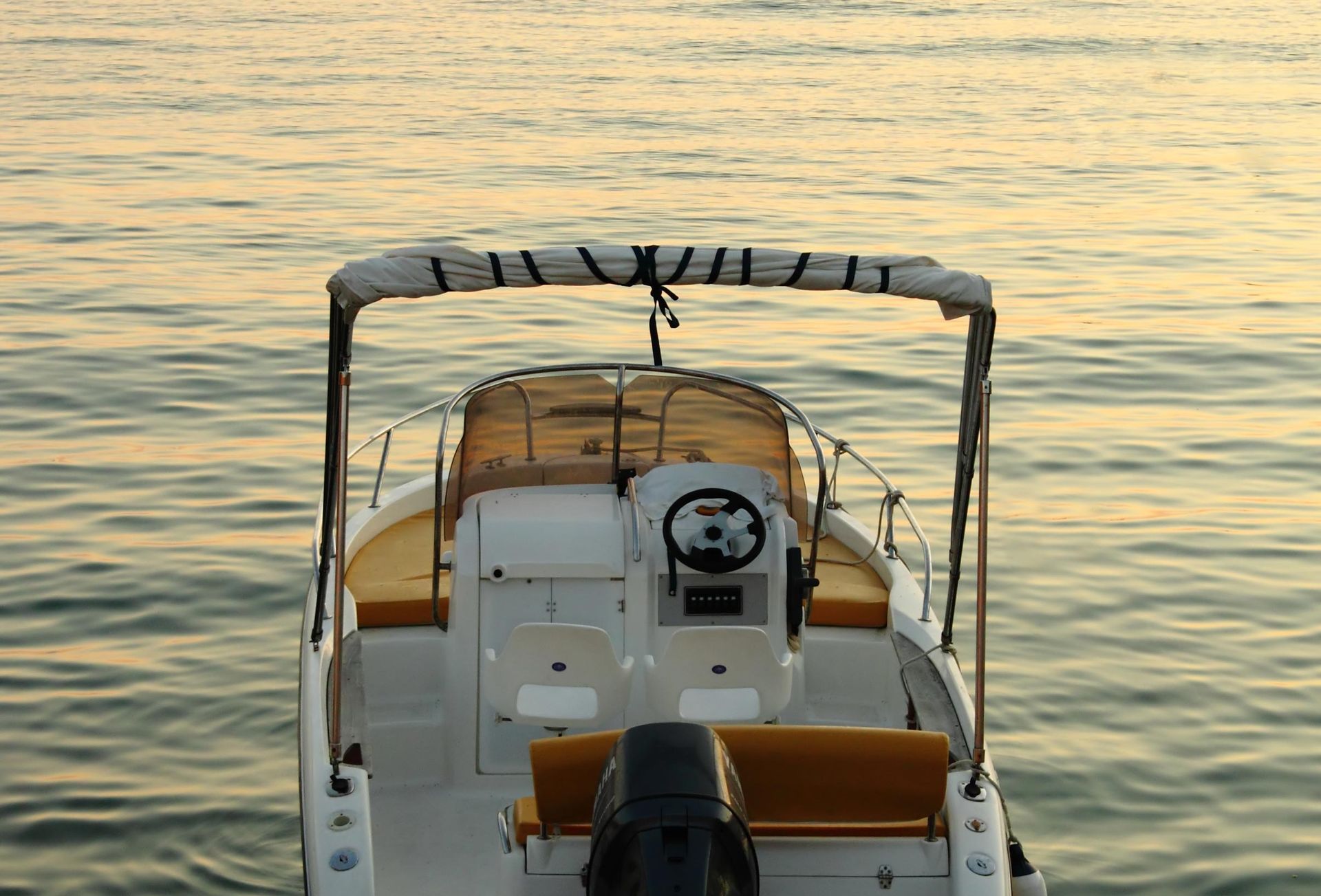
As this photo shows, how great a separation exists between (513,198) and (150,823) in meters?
12.4

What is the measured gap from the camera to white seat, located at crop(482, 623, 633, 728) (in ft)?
16.4

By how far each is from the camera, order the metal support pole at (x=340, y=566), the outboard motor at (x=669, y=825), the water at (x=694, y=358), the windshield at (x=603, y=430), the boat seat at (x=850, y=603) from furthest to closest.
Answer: the water at (x=694, y=358) → the boat seat at (x=850, y=603) → the windshield at (x=603, y=430) → the metal support pole at (x=340, y=566) → the outboard motor at (x=669, y=825)

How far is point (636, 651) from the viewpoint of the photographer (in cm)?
532

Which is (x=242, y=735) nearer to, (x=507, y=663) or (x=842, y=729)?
(x=507, y=663)

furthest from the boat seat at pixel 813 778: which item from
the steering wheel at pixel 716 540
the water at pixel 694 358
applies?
the water at pixel 694 358

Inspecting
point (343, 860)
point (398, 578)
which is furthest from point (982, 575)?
point (398, 578)

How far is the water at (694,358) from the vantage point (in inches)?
263

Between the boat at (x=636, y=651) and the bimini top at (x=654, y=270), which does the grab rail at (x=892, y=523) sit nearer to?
the boat at (x=636, y=651)

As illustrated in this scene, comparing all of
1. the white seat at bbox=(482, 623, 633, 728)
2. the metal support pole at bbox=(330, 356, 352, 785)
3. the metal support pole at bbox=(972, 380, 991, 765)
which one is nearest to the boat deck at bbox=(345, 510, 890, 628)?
the white seat at bbox=(482, 623, 633, 728)

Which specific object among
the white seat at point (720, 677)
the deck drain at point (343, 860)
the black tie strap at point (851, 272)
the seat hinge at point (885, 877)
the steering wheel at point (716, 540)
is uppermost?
the black tie strap at point (851, 272)

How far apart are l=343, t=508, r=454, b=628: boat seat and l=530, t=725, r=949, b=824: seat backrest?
192 centimetres

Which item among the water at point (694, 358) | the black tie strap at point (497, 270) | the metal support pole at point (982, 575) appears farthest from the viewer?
the water at point (694, 358)

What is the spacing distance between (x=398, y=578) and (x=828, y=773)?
2688 mm

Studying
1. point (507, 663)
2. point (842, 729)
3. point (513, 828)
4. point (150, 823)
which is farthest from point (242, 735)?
point (842, 729)
